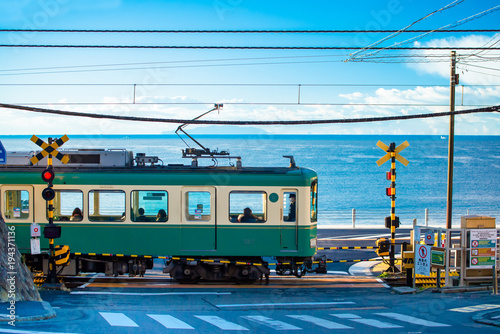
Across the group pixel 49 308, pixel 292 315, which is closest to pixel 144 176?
pixel 49 308

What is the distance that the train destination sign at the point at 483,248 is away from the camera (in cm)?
1474

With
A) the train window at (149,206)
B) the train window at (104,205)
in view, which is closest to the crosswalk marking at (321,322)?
the train window at (149,206)

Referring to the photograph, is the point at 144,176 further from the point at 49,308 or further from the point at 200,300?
the point at 49,308

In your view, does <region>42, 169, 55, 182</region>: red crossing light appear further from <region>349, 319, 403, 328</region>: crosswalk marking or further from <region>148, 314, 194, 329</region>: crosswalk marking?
<region>349, 319, 403, 328</region>: crosswalk marking

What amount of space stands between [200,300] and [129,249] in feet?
10.0

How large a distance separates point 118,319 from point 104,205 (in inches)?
202

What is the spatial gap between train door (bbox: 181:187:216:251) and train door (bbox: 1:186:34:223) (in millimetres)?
4494

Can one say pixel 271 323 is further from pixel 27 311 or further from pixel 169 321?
→ pixel 27 311

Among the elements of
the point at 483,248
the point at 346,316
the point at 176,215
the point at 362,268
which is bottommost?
the point at 362,268

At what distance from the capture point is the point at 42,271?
15.7m

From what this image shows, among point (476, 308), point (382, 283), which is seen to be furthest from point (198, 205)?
point (476, 308)

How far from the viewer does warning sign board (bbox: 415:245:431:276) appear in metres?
14.4

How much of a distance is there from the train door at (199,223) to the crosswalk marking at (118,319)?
158 inches

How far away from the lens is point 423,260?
14.6 metres
